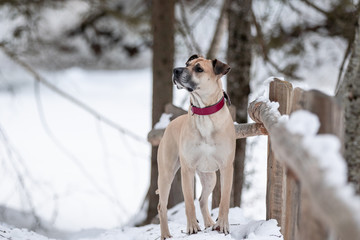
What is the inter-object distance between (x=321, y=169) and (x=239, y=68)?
4.59 m

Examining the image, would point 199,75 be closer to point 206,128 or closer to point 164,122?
point 206,128

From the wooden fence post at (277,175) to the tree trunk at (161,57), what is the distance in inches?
104

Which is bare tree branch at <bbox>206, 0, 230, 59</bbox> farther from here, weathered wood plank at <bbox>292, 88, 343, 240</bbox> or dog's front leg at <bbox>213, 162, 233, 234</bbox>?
weathered wood plank at <bbox>292, 88, 343, 240</bbox>

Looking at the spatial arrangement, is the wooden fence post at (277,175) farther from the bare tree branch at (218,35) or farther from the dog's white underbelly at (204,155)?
the bare tree branch at (218,35)

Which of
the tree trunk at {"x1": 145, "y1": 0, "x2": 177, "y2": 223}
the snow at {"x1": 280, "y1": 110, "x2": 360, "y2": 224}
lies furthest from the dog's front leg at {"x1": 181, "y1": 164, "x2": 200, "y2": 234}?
the tree trunk at {"x1": 145, "y1": 0, "x2": 177, "y2": 223}

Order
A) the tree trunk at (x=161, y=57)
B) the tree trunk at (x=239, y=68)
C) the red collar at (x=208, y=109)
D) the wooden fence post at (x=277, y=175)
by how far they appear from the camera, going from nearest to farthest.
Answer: the red collar at (x=208, y=109), the wooden fence post at (x=277, y=175), the tree trunk at (x=239, y=68), the tree trunk at (x=161, y=57)

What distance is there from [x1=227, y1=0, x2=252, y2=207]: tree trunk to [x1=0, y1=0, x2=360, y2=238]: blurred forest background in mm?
12

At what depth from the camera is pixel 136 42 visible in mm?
16344

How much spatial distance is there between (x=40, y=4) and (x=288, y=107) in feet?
16.2

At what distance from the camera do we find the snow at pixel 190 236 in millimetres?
3730

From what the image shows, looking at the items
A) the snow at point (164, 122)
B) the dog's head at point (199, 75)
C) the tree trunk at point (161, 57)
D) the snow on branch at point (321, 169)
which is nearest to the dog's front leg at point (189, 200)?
the dog's head at point (199, 75)

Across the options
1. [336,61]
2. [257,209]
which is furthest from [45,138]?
[336,61]

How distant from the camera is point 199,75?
11.1ft

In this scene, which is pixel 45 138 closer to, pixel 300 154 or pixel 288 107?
pixel 288 107
